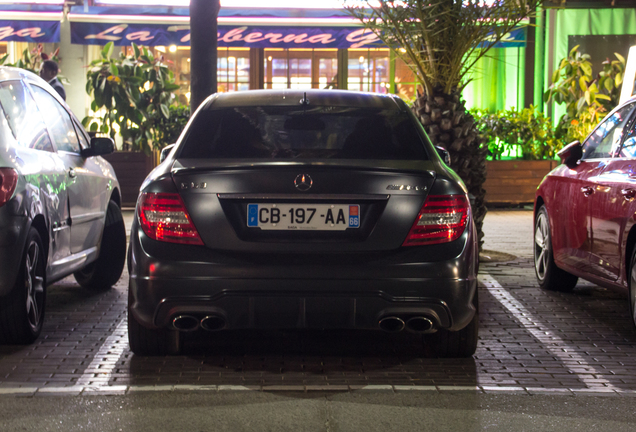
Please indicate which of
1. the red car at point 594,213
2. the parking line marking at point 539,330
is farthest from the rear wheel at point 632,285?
the parking line marking at point 539,330

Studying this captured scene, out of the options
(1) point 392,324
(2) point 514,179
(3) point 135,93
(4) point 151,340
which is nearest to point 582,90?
(2) point 514,179

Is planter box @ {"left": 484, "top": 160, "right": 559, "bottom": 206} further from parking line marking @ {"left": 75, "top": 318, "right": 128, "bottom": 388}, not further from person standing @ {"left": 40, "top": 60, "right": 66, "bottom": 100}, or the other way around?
parking line marking @ {"left": 75, "top": 318, "right": 128, "bottom": 388}

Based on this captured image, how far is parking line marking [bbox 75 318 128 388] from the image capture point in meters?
4.15

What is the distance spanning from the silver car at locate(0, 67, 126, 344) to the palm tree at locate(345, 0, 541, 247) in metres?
3.02

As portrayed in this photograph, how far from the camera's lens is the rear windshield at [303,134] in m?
4.37

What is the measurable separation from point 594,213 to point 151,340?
10.1ft

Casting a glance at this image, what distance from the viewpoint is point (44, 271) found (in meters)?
5.14

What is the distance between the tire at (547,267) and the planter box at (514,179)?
8183 millimetres

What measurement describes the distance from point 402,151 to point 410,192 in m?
0.47

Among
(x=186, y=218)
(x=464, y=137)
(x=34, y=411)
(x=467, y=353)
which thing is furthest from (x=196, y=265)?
(x=464, y=137)

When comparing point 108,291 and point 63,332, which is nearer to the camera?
point 63,332

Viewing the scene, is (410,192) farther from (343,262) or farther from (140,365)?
(140,365)

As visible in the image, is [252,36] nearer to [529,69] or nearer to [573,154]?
[529,69]

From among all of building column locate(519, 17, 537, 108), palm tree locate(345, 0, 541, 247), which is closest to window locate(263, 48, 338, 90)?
building column locate(519, 17, 537, 108)
